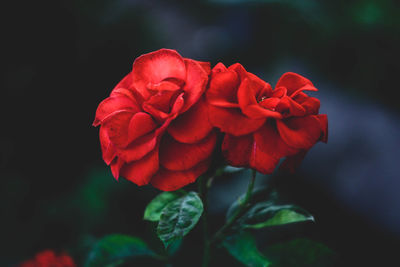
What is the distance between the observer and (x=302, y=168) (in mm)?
1423

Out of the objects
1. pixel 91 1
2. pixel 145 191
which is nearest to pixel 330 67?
pixel 145 191

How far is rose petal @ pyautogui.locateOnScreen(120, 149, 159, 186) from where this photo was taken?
21.7 inches

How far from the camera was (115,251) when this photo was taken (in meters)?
0.90

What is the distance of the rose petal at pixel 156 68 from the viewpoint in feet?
2.00

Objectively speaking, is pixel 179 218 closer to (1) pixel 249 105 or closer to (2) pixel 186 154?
(2) pixel 186 154

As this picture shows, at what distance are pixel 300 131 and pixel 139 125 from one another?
25 centimetres

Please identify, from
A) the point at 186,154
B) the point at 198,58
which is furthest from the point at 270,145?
the point at 198,58

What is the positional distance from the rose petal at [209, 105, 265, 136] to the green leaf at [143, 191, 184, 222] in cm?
21

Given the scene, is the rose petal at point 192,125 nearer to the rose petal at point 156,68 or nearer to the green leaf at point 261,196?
the rose petal at point 156,68

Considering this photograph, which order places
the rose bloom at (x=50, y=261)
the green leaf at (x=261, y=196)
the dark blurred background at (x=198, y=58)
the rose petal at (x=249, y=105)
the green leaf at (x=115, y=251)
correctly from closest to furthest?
the rose petal at (x=249, y=105), the green leaf at (x=261, y=196), the green leaf at (x=115, y=251), the rose bloom at (x=50, y=261), the dark blurred background at (x=198, y=58)

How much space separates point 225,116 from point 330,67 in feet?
4.44

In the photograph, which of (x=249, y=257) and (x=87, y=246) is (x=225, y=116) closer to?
(x=249, y=257)

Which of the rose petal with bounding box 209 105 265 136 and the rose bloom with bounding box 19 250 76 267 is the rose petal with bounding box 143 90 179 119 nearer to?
the rose petal with bounding box 209 105 265 136

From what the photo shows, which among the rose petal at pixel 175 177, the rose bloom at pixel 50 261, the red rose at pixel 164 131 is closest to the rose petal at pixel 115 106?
the red rose at pixel 164 131
